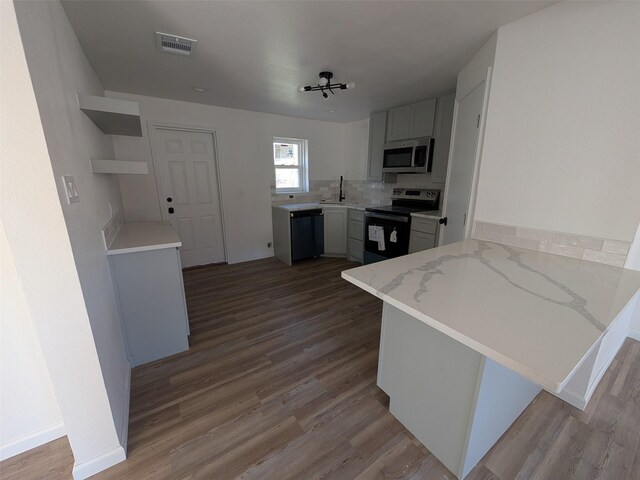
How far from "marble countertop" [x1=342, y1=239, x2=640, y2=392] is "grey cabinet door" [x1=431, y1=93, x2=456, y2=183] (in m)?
1.77

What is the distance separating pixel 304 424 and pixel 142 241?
165 centimetres

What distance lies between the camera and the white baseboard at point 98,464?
1.17m

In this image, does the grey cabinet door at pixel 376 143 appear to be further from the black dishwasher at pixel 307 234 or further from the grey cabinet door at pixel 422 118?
the black dishwasher at pixel 307 234

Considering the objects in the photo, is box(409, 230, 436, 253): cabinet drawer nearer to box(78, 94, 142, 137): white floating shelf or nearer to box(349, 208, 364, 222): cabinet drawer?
box(349, 208, 364, 222): cabinet drawer

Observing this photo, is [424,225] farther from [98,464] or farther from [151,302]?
[98,464]

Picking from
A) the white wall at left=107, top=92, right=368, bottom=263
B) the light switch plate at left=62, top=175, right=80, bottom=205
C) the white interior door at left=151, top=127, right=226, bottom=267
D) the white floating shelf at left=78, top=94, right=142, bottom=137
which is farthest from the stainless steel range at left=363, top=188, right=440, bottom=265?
the light switch plate at left=62, top=175, right=80, bottom=205

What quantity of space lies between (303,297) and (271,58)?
2.31 m

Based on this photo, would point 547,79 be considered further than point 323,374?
No

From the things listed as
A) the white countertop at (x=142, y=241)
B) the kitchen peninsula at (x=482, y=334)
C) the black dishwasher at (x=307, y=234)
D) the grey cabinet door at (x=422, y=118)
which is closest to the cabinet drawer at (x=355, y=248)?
the black dishwasher at (x=307, y=234)

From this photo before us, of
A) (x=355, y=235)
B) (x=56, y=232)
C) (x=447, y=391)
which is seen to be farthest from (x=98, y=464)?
(x=355, y=235)

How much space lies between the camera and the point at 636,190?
1.28m

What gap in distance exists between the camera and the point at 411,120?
333cm

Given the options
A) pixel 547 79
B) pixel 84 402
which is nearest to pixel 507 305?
pixel 547 79

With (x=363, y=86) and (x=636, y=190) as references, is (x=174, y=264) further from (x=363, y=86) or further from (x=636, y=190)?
(x=636, y=190)
